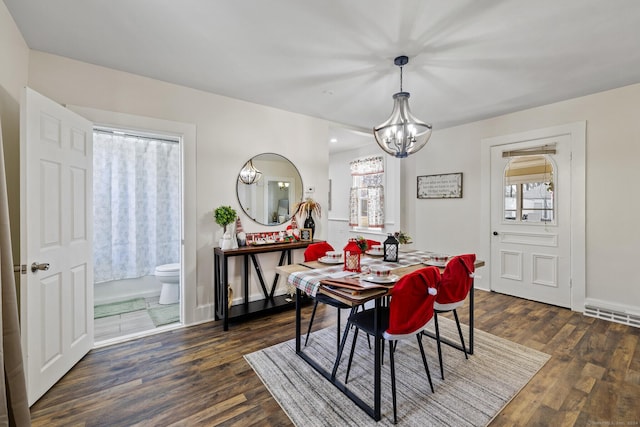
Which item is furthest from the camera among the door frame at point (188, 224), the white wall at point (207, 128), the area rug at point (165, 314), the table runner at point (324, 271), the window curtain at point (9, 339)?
the area rug at point (165, 314)

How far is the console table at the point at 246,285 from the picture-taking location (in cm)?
288

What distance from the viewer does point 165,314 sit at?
132 inches

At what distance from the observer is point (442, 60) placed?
2402 mm

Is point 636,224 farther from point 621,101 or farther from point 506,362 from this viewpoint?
point 506,362

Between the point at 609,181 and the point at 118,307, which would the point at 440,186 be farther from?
the point at 118,307

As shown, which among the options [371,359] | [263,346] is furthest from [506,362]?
[263,346]

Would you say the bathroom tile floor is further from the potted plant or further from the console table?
the potted plant

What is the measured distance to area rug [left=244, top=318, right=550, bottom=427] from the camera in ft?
5.57

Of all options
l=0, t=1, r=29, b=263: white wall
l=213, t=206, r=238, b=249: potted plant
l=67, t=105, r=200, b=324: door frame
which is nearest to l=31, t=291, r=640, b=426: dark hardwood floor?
l=67, t=105, r=200, b=324: door frame

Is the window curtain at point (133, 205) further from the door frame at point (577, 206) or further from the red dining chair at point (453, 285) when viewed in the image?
the door frame at point (577, 206)

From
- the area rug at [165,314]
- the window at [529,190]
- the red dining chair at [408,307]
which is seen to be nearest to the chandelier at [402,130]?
the red dining chair at [408,307]

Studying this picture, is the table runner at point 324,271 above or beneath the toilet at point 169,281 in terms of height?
above

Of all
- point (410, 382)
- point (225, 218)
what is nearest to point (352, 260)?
point (410, 382)

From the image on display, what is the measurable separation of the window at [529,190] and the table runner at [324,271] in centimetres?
200
